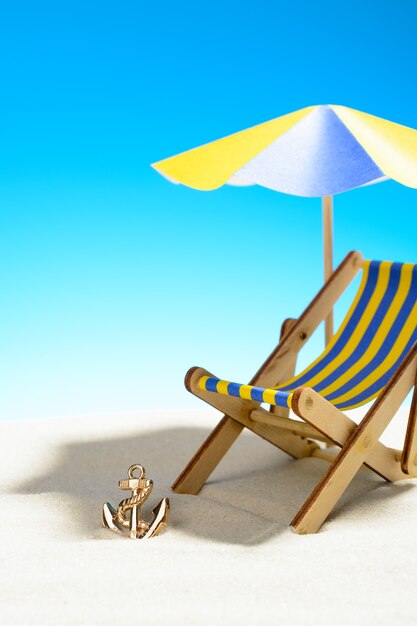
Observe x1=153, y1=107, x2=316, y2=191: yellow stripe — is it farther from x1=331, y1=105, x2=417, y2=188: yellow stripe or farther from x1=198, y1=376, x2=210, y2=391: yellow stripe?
x1=198, y1=376, x2=210, y2=391: yellow stripe

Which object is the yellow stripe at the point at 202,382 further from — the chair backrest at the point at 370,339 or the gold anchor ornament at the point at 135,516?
the gold anchor ornament at the point at 135,516

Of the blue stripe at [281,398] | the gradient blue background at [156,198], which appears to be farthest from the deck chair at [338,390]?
the gradient blue background at [156,198]

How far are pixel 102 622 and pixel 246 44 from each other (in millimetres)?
5367

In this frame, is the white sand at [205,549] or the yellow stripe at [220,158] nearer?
the white sand at [205,549]

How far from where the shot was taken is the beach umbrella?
3236 mm

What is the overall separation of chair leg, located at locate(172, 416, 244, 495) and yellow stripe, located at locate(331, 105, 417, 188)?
1267 millimetres

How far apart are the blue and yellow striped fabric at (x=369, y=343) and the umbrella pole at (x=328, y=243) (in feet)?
0.51

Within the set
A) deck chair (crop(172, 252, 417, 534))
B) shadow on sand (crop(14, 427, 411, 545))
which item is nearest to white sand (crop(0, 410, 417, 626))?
shadow on sand (crop(14, 427, 411, 545))

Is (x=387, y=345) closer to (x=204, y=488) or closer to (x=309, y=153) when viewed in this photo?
(x=309, y=153)

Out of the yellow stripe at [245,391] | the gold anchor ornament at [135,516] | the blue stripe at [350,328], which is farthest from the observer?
the blue stripe at [350,328]

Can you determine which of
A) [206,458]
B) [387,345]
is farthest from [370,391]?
[206,458]

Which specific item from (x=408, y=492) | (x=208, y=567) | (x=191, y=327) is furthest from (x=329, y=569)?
(x=191, y=327)

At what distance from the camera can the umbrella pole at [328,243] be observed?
13.5ft

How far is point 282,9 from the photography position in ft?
21.5
